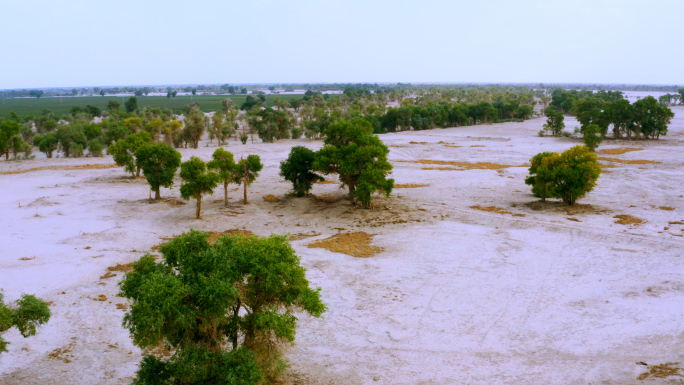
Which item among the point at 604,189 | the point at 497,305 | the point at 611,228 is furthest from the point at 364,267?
the point at 604,189

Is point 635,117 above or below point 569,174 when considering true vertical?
above

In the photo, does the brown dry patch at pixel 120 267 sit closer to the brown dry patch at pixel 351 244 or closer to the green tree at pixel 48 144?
the brown dry patch at pixel 351 244

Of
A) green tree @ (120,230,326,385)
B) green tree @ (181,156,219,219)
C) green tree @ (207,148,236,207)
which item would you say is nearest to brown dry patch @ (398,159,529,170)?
green tree @ (207,148,236,207)

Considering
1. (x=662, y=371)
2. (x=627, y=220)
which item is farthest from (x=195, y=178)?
(x=627, y=220)

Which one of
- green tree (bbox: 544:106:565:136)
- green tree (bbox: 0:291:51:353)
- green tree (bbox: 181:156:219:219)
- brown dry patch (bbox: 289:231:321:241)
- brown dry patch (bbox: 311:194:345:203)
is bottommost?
brown dry patch (bbox: 289:231:321:241)

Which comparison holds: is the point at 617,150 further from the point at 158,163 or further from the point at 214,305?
the point at 214,305

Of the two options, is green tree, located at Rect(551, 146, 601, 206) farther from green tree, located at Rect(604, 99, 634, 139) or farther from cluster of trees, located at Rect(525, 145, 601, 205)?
green tree, located at Rect(604, 99, 634, 139)

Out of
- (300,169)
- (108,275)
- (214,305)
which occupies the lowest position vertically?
(108,275)
